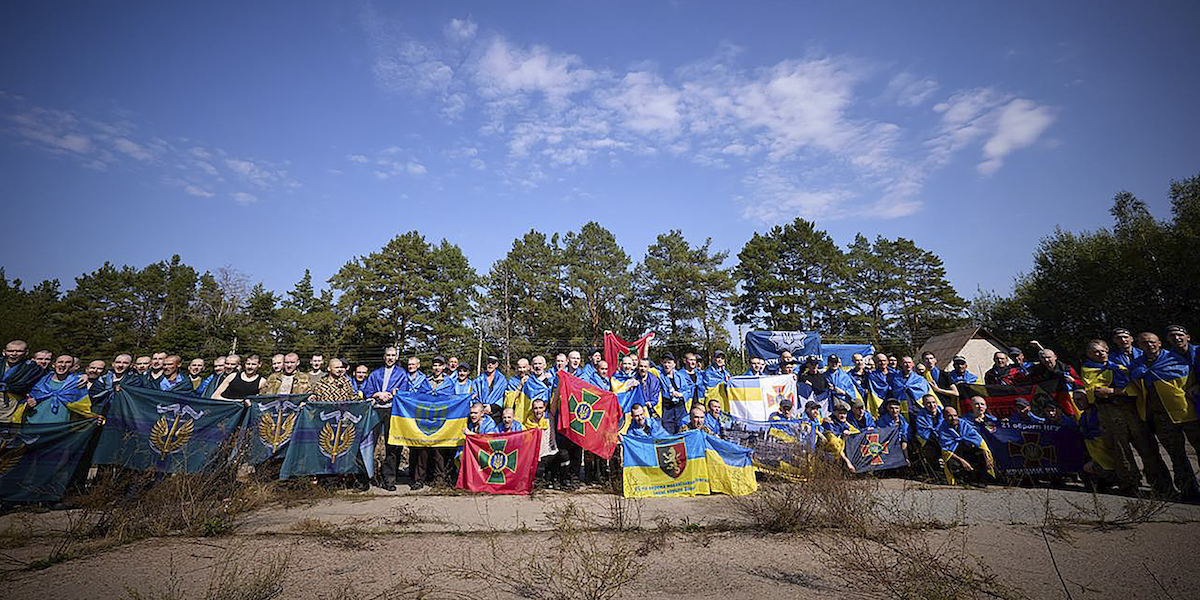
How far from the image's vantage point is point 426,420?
8758 millimetres

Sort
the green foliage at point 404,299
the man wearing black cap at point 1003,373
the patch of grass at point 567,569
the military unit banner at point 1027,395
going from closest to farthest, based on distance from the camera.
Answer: the patch of grass at point 567,569, the military unit banner at point 1027,395, the man wearing black cap at point 1003,373, the green foliage at point 404,299

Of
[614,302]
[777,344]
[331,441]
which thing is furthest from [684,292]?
[331,441]

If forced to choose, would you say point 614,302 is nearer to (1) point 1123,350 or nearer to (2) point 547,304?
(2) point 547,304

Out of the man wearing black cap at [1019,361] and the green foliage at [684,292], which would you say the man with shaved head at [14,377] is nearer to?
the man wearing black cap at [1019,361]

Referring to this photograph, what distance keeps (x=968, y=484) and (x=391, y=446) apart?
348 inches

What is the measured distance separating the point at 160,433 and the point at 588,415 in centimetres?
579

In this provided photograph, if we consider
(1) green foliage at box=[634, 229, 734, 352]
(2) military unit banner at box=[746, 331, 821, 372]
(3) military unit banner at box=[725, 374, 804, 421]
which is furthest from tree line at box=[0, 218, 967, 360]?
(3) military unit banner at box=[725, 374, 804, 421]

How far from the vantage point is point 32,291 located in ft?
193

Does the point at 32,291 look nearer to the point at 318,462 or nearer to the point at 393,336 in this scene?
the point at 393,336

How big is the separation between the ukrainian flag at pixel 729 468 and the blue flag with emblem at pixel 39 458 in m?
8.21

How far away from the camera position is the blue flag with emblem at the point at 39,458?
636 cm

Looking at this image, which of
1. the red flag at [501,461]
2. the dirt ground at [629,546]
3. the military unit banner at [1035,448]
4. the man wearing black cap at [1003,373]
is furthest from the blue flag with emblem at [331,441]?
the man wearing black cap at [1003,373]

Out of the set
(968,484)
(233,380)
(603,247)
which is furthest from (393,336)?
(968,484)

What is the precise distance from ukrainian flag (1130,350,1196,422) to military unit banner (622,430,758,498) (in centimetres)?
493
